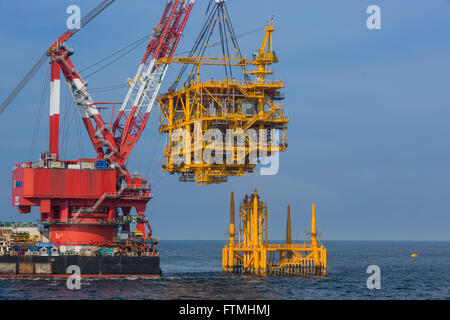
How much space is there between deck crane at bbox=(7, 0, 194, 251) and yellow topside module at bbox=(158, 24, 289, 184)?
15.5ft

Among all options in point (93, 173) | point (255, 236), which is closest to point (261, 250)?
point (255, 236)

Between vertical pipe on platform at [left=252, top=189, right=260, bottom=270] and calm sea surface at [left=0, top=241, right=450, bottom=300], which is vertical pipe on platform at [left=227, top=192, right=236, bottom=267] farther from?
vertical pipe on platform at [left=252, top=189, right=260, bottom=270]

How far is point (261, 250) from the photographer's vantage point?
251ft

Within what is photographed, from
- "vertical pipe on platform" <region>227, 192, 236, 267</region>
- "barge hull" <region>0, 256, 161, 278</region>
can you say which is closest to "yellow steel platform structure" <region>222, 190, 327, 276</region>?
"vertical pipe on platform" <region>227, 192, 236, 267</region>

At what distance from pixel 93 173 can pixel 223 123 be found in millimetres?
14059

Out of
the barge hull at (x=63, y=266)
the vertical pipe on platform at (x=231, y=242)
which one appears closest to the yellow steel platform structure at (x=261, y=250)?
the vertical pipe on platform at (x=231, y=242)

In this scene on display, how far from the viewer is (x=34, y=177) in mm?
72875

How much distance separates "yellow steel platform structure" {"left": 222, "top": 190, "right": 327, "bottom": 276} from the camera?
252 feet

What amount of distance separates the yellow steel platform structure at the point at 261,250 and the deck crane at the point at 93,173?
10041 millimetres

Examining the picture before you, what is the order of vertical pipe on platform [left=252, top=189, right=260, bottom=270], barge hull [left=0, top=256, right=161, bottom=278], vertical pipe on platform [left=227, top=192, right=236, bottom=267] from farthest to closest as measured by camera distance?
1. vertical pipe on platform [left=227, top=192, right=236, bottom=267]
2. vertical pipe on platform [left=252, top=189, right=260, bottom=270]
3. barge hull [left=0, top=256, right=161, bottom=278]
